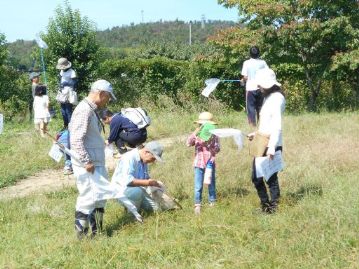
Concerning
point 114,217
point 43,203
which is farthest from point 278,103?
point 43,203

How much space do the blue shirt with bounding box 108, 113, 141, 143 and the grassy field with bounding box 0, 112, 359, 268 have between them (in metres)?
0.92

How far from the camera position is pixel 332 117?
10938 millimetres

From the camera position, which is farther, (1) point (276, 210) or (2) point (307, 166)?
(2) point (307, 166)

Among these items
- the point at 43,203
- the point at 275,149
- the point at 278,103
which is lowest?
the point at 43,203

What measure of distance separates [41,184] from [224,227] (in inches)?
169

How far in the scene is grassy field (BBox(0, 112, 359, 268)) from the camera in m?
4.30

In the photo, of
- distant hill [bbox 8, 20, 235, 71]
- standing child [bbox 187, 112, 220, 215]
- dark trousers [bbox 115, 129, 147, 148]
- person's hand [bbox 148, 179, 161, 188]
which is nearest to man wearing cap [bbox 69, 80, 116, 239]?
Answer: person's hand [bbox 148, 179, 161, 188]

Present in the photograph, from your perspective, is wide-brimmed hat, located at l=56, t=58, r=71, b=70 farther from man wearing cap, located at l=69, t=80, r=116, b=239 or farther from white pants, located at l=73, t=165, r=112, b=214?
white pants, located at l=73, t=165, r=112, b=214

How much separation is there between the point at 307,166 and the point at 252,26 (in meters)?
7.25

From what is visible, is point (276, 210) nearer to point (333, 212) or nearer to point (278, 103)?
point (333, 212)

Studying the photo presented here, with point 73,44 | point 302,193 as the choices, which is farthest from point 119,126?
point 73,44

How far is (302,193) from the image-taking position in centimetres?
603

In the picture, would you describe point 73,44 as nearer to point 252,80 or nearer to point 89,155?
point 252,80

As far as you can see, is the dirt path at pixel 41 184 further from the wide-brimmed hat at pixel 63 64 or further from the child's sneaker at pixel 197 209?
the child's sneaker at pixel 197 209
